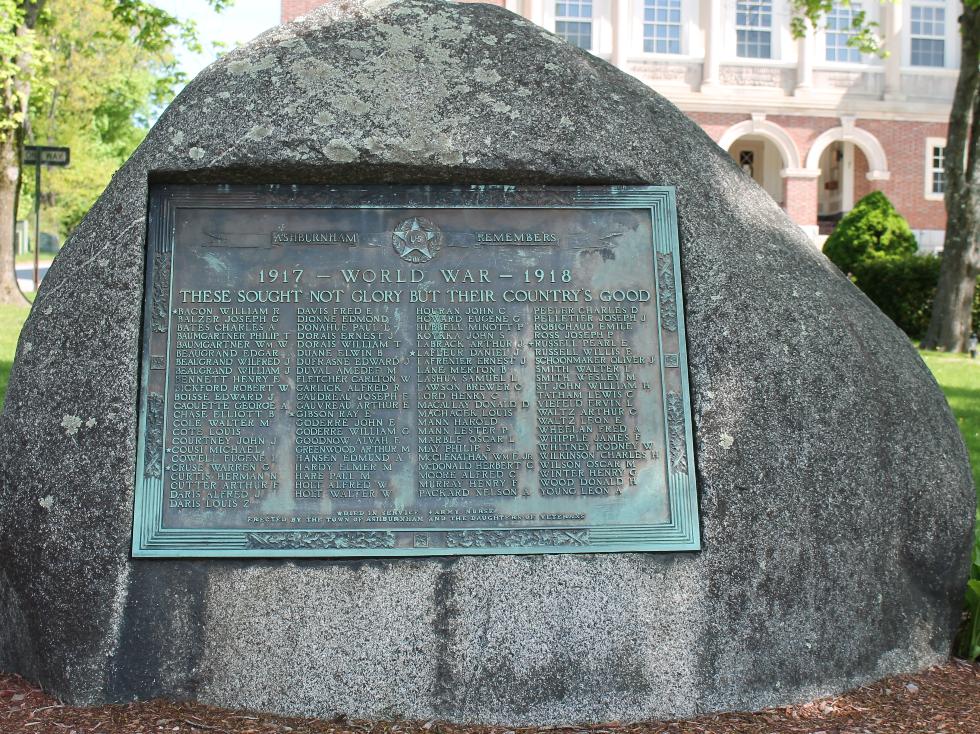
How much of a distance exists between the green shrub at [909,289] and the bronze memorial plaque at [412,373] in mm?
14298

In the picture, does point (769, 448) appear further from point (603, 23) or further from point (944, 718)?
point (603, 23)

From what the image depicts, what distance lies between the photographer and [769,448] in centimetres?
360

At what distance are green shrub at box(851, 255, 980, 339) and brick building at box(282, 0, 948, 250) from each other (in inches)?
442

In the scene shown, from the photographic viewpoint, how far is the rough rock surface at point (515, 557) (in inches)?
132

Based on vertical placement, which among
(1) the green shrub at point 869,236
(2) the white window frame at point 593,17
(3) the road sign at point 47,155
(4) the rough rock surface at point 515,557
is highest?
(2) the white window frame at point 593,17

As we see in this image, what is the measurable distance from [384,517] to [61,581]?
1.14 metres

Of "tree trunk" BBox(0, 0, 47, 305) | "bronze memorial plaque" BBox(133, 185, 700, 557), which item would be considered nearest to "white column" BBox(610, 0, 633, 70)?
"tree trunk" BBox(0, 0, 47, 305)

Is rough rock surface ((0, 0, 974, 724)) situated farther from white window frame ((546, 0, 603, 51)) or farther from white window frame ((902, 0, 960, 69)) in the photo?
white window frame ((902, 0, 960, 69))

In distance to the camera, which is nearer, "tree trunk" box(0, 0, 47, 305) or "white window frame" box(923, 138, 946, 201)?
"tree trunk" box(0, 0, 47, 305)

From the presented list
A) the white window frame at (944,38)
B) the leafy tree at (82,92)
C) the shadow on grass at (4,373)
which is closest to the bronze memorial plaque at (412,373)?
the shadow on grass at (4,373)

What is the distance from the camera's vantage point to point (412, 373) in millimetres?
3641

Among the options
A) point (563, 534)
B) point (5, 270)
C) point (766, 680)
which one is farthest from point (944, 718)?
point (5, 270)

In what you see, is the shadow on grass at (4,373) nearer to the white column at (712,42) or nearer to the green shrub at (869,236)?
the green shrub at (869,236)

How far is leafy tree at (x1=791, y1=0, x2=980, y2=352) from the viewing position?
13.1m
